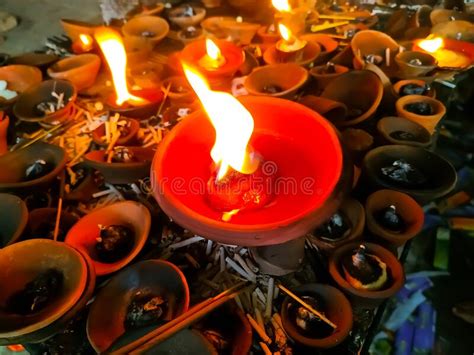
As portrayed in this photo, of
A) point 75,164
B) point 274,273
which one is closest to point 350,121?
point 274,273

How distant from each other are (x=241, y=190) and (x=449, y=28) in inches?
99.9

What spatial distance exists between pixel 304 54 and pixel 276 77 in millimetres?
445

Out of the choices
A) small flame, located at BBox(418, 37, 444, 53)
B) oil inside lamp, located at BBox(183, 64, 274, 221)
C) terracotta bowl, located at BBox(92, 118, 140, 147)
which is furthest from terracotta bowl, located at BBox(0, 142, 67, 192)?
small flame, located at BBox(418, 37, 444, 53)

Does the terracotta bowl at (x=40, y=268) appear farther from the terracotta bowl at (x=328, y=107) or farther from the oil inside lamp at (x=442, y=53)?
A: the oil inside lamp at (x=442, y=53)

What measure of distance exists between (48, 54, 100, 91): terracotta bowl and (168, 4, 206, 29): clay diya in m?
0.92

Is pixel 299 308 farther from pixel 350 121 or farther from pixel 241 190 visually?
pixel 350 121

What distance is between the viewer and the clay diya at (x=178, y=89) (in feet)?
7.77

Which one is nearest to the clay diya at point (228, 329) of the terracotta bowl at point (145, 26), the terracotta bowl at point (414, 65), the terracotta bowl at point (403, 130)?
the terracotta bowl at point (403, 130)

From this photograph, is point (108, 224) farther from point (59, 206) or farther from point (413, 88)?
point (413, 88)

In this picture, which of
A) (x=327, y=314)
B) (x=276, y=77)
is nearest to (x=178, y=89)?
(x=276, y=77)

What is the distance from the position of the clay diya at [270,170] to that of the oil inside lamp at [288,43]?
3.69 feet

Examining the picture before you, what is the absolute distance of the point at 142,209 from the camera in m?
1.69

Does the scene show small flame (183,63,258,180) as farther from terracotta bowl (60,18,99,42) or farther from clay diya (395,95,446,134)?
terracotta bowl (60,18,99,42)

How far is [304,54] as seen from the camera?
8.86ft
